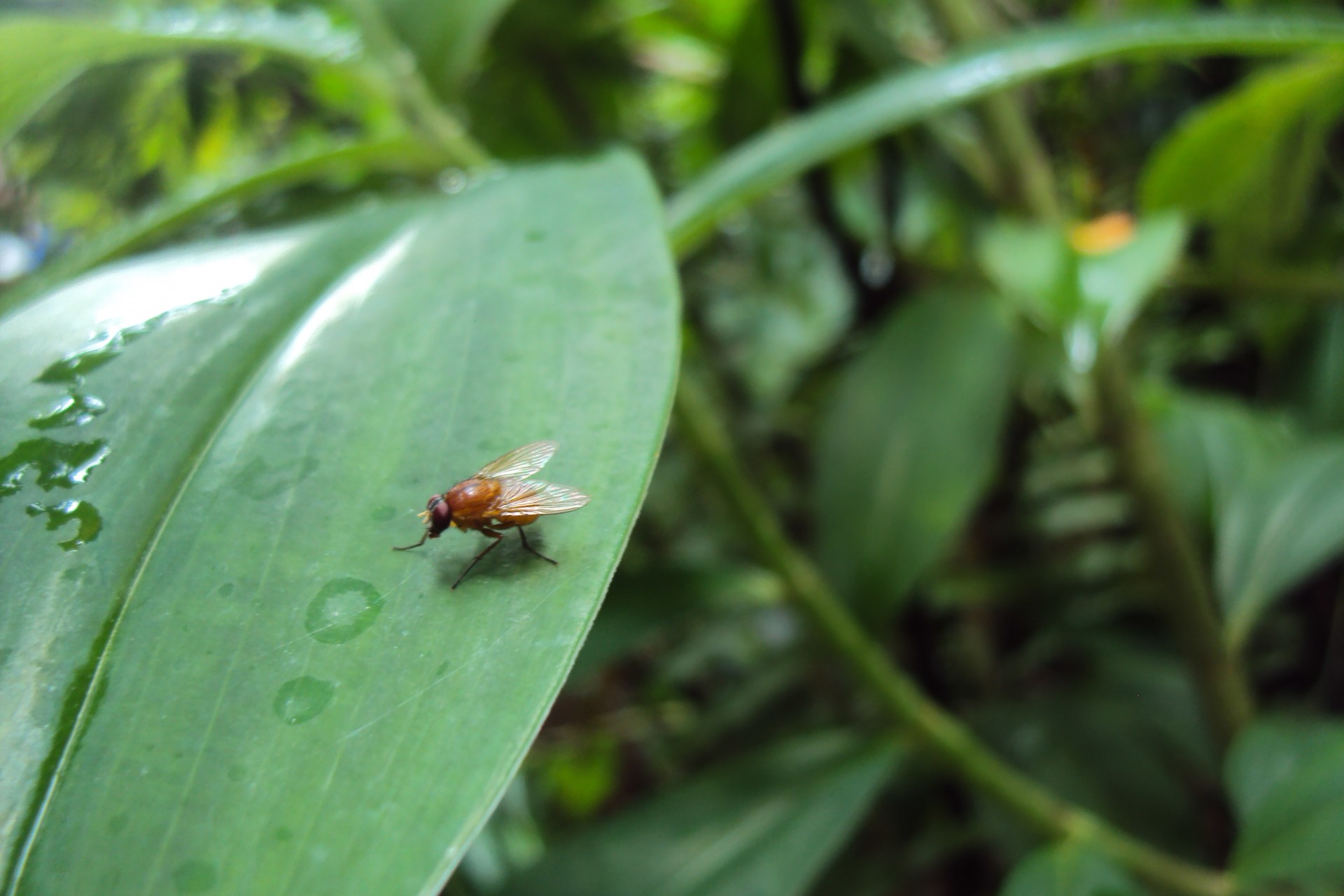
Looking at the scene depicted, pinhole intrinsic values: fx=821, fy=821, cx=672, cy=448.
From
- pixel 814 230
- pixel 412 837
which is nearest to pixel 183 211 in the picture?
pixel 412 837

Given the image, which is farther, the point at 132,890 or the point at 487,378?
the point at 487,378

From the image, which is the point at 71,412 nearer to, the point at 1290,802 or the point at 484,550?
the point at 484,550

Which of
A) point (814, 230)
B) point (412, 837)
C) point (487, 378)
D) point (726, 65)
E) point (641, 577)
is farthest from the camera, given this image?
point (814, 230)

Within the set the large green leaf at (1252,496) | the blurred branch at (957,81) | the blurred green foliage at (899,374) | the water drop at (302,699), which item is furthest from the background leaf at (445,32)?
the large green leaf at (1252,496)

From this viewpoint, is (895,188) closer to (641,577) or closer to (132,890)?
(641,577)

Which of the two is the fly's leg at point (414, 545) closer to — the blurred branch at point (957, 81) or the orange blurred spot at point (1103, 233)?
the blurred branch at point (957, 81)

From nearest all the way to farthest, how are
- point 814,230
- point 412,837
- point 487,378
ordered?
point 412,837 < point 487,378 < point 814,230
